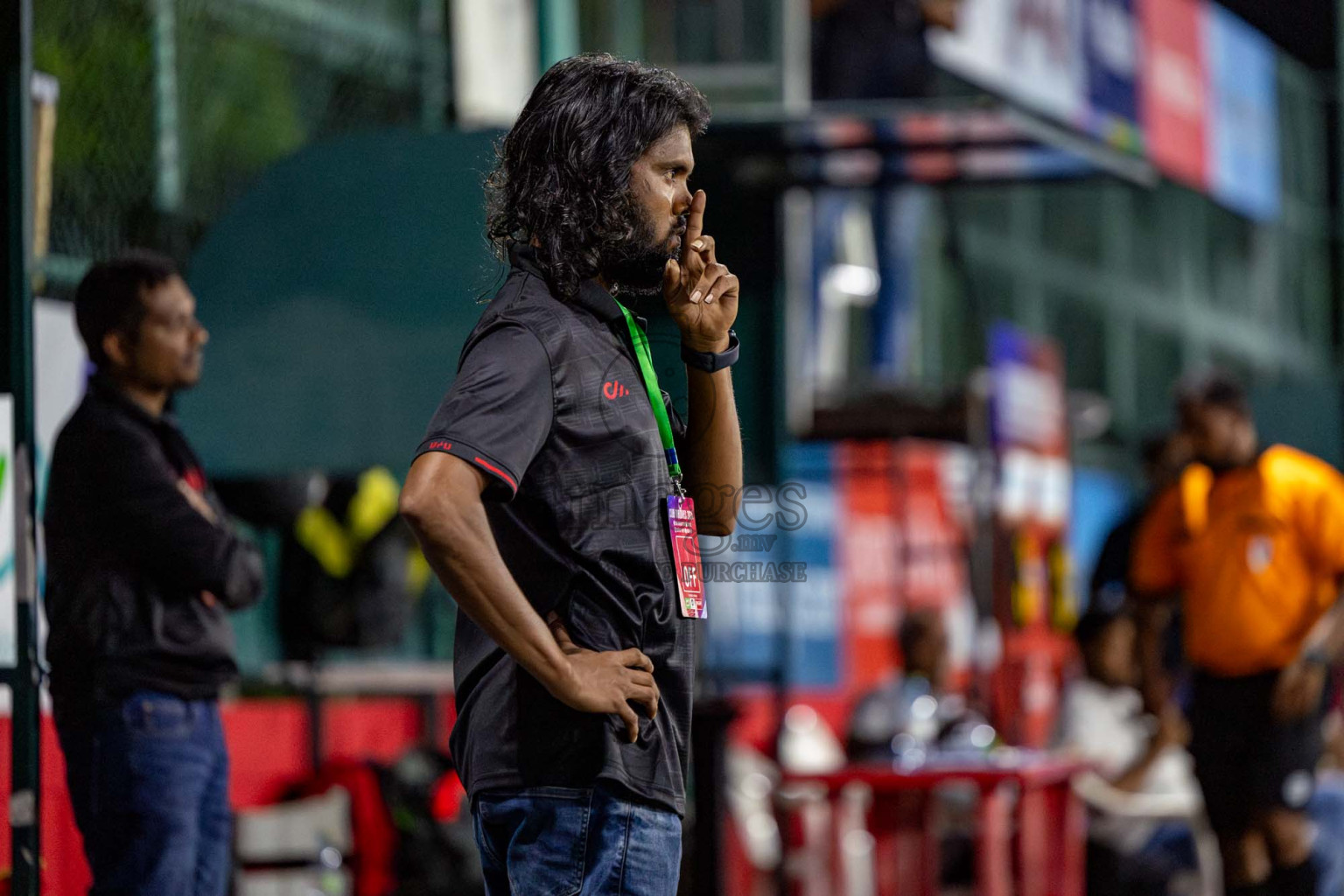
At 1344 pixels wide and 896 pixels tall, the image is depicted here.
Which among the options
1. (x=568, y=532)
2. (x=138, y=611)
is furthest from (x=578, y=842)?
(x=138, y=611)

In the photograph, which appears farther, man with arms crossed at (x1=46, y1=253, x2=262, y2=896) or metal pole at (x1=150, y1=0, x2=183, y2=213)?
metal pole at (x1=150, y1=0, x2=183, y2=213)

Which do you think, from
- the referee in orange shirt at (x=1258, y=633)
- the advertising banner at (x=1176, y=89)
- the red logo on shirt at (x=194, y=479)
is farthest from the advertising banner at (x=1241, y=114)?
the red logo on shirt at (x=194, y=479)

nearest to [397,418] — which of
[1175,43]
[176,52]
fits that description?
[176,52]

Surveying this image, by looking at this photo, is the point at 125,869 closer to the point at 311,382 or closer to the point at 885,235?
the point at 311,382

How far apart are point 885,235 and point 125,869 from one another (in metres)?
7.02

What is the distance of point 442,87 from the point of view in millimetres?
7883

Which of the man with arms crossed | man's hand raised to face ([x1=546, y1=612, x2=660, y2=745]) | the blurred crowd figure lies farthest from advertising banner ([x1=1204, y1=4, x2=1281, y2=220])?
man's hand raised to face ([x1=546, y1=612, x2=660, y2=745])

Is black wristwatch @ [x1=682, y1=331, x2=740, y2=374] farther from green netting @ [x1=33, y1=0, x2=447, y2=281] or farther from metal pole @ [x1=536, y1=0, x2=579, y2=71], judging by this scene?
metal pole @ [x1=536, y1=0, x2=579, y2=71]

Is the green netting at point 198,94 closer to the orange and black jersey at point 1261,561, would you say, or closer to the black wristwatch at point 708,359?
the black wristwatch at point 708,359

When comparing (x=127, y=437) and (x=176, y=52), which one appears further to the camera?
(x=176, y=52)

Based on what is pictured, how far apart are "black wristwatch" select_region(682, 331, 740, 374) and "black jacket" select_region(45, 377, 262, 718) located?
6.13 feet

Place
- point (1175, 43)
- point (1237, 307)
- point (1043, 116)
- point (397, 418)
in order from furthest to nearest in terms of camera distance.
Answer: point (1237, 307)
point (1175, 43)
point (1043, 116)
point (397, 418)

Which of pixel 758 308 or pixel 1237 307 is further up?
pixel 1237 307

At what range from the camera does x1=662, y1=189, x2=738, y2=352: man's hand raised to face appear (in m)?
2.70
